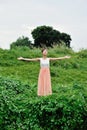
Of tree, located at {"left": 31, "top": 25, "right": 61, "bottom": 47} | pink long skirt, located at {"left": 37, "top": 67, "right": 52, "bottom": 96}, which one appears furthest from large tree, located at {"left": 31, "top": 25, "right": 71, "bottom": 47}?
pink long skirt, located at {"left": 37, "top": 67, "right": 52, "bottom": 96}

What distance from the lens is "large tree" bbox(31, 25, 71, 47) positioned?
39434 mm

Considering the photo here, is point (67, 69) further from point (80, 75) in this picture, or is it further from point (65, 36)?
point (65, 36)

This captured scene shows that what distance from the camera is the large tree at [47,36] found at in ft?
129

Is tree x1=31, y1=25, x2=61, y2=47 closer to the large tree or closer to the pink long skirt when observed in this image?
the large tree

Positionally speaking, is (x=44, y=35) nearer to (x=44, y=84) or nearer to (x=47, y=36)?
(x=47, y=36)

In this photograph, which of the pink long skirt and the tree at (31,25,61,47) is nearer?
the pink long skirt

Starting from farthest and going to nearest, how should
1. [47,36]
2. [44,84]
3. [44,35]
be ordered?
[44,35]
[47,36]
[44,84]

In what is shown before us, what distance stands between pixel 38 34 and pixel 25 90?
24440mm

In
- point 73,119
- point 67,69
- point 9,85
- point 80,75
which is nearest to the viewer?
point 73,119

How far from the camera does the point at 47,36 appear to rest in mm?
39844

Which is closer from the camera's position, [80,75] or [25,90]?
[25,90]

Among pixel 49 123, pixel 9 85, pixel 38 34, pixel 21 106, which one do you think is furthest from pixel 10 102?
pixel 38 34

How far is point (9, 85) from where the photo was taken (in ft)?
48.2

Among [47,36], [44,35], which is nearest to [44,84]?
[47,36]
